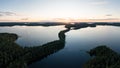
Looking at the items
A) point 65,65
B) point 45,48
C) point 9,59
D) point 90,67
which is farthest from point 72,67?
point 45,48

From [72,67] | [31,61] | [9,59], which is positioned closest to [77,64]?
[72,67]

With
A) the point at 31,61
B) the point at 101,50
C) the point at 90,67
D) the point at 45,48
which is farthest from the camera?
the point at 45,48

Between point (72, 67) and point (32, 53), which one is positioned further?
point (32, 53)

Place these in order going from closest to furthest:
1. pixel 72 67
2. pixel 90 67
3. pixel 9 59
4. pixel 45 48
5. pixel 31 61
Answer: pixel 90 67, pixel 72 67, pixel 9 59, pixel 31 61, pixel 45 48

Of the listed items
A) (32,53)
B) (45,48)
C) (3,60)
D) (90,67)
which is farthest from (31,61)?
(90,67)

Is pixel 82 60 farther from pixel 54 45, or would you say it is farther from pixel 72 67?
pixel 54 45

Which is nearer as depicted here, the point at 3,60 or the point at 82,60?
the point at 3,60

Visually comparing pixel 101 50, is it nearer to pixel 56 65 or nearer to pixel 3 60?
pixel 56 65

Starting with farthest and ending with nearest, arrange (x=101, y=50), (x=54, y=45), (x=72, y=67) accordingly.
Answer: (x=54, y=45)
(x=101, y=50)
(x=72, y=67)

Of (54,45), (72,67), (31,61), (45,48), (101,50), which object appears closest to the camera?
(72,67)
